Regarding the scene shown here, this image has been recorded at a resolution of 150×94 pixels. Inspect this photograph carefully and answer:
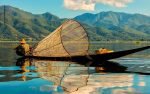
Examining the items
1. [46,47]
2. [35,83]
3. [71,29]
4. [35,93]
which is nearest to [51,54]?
[46,47]

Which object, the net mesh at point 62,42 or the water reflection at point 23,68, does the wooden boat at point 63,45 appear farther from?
the water reflection at point 23,68

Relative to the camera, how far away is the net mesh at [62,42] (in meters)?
49.2

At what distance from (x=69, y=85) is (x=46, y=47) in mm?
27078

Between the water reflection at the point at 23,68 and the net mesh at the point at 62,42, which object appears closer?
the water reflection at the point at 23,68

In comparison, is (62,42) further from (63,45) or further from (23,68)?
(23,68)

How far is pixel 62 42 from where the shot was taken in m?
48.8

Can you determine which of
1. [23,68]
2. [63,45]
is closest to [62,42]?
[63,45]

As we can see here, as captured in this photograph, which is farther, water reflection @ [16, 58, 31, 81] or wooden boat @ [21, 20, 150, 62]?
wooden boat @ [21, 20, 150, 62]

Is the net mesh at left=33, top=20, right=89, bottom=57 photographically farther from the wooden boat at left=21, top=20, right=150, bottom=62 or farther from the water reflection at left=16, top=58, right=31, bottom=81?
the water reflection at left=16, top=58, right=31, bottom=81

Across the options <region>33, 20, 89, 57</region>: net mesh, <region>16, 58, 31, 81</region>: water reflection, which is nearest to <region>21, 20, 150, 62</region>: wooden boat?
<region>33, 20, 89, 57</region>: net mesh

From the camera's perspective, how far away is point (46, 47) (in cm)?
5116

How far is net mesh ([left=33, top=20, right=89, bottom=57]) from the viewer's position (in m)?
49.2

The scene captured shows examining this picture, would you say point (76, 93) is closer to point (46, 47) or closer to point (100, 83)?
point (100, 83)

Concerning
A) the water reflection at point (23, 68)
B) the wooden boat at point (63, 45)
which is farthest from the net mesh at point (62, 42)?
the water reflection at point (23, 68)
